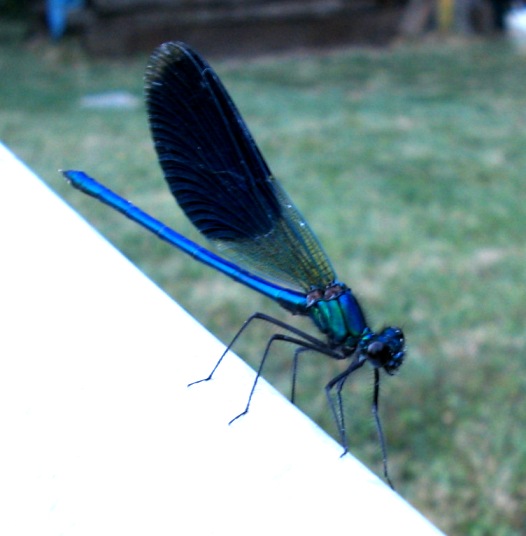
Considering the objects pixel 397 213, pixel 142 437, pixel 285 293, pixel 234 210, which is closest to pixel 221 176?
pixel 234 210

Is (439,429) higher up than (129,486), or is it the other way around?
(129,486)

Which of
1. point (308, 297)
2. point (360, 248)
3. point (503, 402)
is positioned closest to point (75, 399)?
point (308, 297)

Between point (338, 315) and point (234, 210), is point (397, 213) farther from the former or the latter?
point (338, 315)

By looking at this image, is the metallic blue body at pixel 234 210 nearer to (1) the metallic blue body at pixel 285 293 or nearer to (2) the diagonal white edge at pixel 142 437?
(1) the metallic blue body at pixel 285 293

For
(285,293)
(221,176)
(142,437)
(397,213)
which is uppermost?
(142,437)

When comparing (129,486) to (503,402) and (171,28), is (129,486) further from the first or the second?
(171,28)
